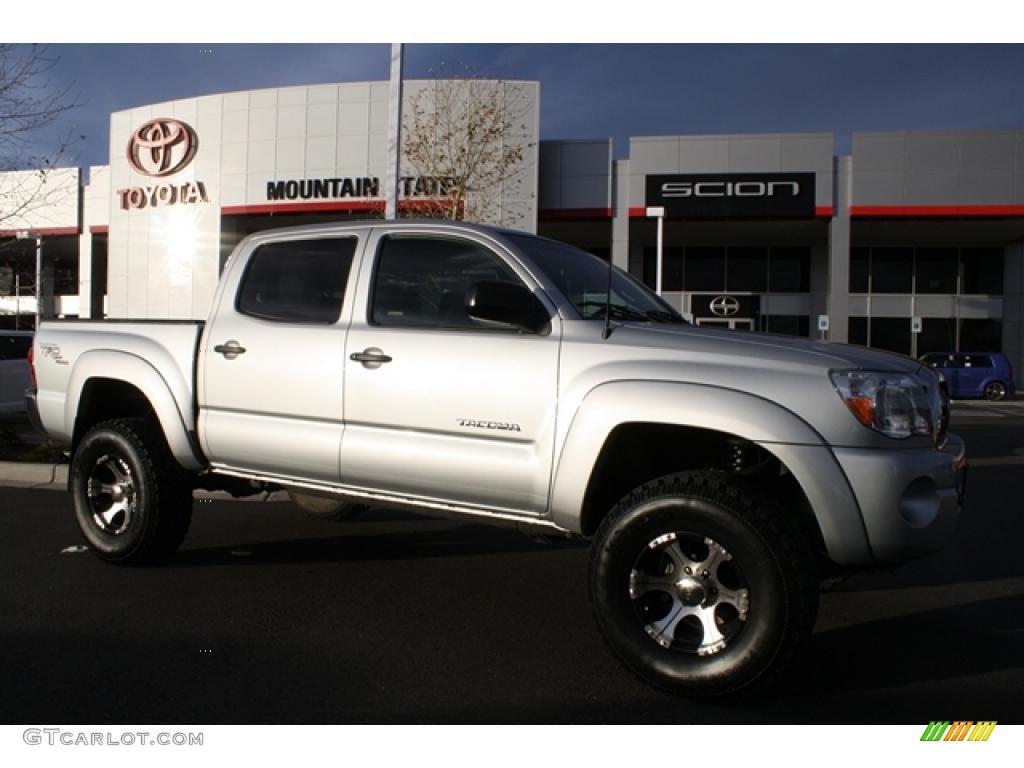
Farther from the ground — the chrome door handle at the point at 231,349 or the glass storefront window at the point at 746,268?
the glass storefront window at the point at 746,268

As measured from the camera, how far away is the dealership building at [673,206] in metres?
25.1

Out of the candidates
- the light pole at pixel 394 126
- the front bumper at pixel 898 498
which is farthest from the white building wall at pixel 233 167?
the front bumper at pixel 898 498

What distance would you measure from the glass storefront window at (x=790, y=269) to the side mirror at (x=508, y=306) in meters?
29.1

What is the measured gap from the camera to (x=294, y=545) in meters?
5.66

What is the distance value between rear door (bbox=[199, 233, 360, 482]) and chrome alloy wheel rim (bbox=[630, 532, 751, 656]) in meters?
1.69

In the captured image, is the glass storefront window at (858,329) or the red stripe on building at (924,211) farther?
the glass storefront window at (858,329)

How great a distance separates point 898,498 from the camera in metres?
3.00

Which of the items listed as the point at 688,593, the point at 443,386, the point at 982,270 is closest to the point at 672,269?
the point at 982,270

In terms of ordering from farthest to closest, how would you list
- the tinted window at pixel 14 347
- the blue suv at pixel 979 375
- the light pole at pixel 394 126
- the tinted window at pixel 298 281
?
the blue suv at pixel 979 375
the tinted window at pixel 14 347
the light pole at pixel 394 126
the tinted window at pixel 298 281

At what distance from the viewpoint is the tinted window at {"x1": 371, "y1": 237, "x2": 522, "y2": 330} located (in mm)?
3947

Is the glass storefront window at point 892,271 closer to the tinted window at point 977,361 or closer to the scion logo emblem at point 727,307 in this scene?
the scion logo emblem at point 727,307

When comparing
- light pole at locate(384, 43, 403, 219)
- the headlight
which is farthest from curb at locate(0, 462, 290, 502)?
the headlight

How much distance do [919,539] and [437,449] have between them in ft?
6.63

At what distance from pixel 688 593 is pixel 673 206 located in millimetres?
23559
